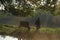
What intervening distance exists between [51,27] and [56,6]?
274 millimetres

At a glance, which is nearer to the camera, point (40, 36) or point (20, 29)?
point (40, 36)

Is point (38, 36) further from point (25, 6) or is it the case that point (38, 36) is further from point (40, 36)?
point (25, 6)

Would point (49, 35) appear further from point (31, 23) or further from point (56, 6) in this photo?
point (56, 6)

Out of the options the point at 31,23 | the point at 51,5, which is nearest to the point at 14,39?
the point at 31,23

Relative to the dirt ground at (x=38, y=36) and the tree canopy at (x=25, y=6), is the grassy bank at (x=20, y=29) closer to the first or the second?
the dirt ground at (x=38, y=36)

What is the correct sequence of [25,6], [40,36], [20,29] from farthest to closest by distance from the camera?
[25,6] < [20,29] < [40,36]

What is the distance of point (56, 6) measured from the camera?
5.39 ft

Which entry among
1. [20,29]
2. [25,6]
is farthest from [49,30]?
[25,6]

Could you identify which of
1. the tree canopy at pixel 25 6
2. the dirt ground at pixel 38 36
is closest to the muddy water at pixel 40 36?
the dirt ground at pixel 38 36

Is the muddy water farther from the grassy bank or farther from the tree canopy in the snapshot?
the tree canopy

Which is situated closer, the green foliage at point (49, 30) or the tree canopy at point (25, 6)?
the green foliage at point (49, 30)

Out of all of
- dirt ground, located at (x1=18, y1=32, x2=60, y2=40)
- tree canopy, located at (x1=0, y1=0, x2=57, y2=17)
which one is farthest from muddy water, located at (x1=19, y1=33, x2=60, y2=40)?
tree canopy, located at (x1=0, y1=0, x2=57, y2=17)

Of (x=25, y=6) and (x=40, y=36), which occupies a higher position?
(x=25, y=6)

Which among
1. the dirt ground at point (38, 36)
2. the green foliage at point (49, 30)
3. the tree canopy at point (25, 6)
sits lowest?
the dirt ground at point (38, 36)
